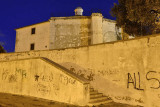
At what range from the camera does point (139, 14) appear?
9938 millimetres

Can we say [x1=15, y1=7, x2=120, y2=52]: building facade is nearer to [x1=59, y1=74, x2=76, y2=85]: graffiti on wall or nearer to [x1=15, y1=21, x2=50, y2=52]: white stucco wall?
[x1=15, y1=21, x2=50, y2=52]: white stucco wall

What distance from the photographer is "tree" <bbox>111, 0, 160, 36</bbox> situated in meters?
9.83

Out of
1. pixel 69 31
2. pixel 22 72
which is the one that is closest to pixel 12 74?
pixel 22 72

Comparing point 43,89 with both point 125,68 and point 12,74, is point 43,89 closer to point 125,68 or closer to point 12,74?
point 12,74

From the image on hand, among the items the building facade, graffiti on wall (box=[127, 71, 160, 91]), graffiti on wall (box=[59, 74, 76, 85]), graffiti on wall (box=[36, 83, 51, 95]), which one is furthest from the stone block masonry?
the building facade

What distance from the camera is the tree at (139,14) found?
32.2 feet

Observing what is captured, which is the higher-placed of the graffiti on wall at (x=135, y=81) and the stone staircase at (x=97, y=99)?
the graffiti on wall at (x=135, y=81)

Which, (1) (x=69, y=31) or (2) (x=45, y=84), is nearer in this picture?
(2) (x=45, y=84)

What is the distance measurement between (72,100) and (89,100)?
2.65 feet

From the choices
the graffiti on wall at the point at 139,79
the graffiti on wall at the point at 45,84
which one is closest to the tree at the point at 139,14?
the graffiti on wall at the point at 139,79

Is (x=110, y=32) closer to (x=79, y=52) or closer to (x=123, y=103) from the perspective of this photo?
(x=79, y=52)

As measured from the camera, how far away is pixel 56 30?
1952cm

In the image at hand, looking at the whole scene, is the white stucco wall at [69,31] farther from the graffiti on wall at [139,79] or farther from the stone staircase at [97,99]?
the graffiti on wall at [139,79]

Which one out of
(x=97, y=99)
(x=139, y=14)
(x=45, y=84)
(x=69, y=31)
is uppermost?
(x=69, y=31)
